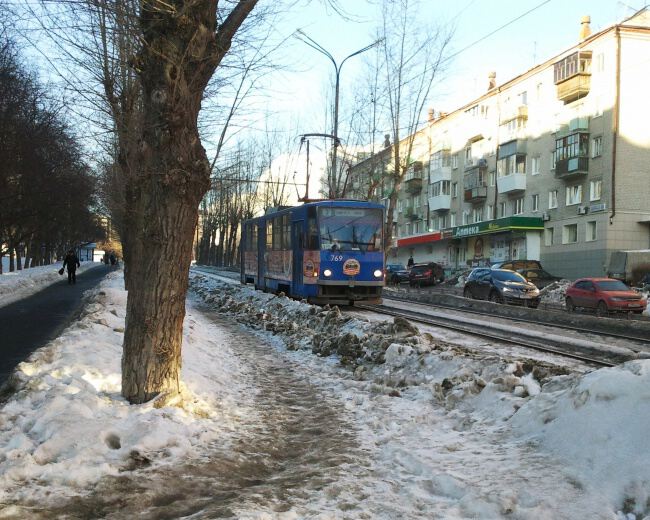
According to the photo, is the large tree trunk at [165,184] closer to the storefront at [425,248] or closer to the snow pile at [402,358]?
the snow pile at [402,358]

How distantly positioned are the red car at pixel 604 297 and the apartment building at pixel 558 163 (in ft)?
39.5

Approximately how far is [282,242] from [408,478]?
50.6 feet

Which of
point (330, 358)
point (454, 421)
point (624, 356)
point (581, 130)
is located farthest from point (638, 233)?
point (454, 421)

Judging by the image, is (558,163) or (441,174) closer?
(558,163)

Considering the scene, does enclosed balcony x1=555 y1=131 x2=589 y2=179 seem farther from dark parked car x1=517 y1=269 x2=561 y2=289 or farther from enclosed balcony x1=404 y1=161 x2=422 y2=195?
enclosed balcony x1=404 y1=161 x2=422 y2=195

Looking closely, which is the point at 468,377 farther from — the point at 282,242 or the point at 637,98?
the point at 637,98

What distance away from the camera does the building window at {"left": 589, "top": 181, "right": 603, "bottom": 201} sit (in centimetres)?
3406

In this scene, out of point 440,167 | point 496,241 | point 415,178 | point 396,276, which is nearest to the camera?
point 496,241

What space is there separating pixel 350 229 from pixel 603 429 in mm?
13371

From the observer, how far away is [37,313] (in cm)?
1577

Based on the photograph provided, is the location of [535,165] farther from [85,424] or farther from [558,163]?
[85,424]

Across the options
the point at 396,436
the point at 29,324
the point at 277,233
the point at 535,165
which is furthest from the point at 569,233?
the point at 396,436

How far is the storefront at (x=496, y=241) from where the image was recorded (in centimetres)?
3847

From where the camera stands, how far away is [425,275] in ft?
132
